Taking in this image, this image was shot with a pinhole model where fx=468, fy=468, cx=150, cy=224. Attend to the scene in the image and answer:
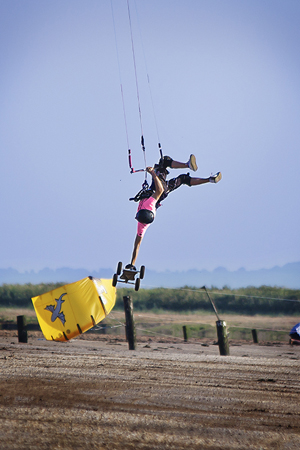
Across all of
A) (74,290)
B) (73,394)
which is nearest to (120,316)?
(74,290)

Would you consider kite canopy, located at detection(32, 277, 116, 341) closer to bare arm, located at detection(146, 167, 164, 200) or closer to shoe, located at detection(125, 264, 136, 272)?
shoe, located at detection(125, 264, 136, 272)

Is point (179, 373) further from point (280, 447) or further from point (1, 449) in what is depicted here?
point (1, 449)

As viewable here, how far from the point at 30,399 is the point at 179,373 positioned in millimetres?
3532

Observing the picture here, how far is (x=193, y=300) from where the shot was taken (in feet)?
145

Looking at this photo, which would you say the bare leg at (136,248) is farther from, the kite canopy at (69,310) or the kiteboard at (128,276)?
the kite canopy at (69,310)

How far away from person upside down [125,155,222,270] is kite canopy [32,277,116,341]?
7.71 m

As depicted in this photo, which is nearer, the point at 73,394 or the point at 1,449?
the point at 1,449

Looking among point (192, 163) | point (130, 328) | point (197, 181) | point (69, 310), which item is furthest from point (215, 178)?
point (69, 310)

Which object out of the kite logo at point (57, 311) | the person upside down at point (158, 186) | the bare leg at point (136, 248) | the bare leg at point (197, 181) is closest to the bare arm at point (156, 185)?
the person upside down at point (158, 186)

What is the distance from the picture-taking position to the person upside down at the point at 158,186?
29.5 ft

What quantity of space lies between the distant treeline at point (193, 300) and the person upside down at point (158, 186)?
101 feet

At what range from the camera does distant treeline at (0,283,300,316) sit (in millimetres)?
40906

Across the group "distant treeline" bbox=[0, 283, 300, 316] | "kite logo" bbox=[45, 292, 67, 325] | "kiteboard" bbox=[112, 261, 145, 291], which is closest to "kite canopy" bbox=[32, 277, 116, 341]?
"kite logo" bbox=[45, 292, 67, 325]

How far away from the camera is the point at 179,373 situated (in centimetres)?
884
